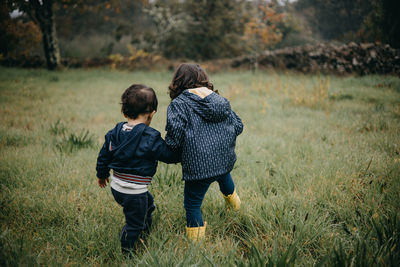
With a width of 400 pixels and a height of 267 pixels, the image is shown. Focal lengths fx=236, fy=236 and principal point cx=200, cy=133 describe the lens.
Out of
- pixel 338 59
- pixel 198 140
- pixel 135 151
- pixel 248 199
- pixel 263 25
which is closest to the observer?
pixel 135 151

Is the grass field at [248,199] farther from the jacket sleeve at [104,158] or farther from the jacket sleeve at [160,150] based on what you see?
the jacket sleeve at [160,150]

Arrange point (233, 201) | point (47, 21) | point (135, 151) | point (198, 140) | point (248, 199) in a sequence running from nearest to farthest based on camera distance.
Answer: point (135, 151), point (198, 140), point (233, 201), point (248, 199), point (47, 21)

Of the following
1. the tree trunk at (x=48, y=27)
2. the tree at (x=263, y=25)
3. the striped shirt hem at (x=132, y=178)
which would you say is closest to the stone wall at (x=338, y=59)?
the tree at (x=263, y=25)

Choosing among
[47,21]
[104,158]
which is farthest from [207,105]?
[47,21]

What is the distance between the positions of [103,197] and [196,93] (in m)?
1.39

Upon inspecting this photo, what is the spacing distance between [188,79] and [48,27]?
13.3 metres

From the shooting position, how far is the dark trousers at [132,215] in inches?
63.8

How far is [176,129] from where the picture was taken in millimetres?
1701

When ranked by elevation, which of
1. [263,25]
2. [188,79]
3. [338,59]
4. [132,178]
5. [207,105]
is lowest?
[132,178]

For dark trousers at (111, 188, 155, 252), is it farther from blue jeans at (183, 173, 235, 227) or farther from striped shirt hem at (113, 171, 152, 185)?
blue jeans at (183, 173, 235, 227)

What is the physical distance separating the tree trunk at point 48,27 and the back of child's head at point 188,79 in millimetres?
12905

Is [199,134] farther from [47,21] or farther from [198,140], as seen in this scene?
[47,21]

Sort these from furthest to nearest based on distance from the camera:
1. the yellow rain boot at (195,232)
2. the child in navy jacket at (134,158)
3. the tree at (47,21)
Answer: the tree at (47,21), the yellow rain boot at (195,232), the child in navy jacket at (134,158)

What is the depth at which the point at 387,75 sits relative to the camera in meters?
8.86
